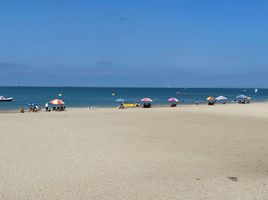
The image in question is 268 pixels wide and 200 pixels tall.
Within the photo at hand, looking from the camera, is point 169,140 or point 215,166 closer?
point 215,166

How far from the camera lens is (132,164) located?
573 inches

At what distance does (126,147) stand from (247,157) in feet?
16.5

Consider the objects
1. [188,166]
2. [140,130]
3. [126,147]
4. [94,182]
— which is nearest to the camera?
[94,182]

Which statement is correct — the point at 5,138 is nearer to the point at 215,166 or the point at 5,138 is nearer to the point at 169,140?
the point at 169,140

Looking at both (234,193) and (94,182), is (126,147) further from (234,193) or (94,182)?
(234,193)

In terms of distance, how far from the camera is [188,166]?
14.5 m

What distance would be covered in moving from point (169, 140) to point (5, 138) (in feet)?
25.8

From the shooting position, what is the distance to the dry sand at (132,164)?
1098cm

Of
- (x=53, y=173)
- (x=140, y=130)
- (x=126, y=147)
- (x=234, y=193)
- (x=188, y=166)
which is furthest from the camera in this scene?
(x=140, y=130)

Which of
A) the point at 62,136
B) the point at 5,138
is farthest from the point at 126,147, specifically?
the point at 5,138

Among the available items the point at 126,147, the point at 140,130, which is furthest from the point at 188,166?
the point at 140,130

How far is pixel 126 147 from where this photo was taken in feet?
60.3

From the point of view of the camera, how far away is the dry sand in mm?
10984

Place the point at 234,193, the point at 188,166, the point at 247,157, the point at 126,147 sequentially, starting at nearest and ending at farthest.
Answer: the point at 234,193 → the point at 188,166 → the point at 247,157 → the point at 126,147
